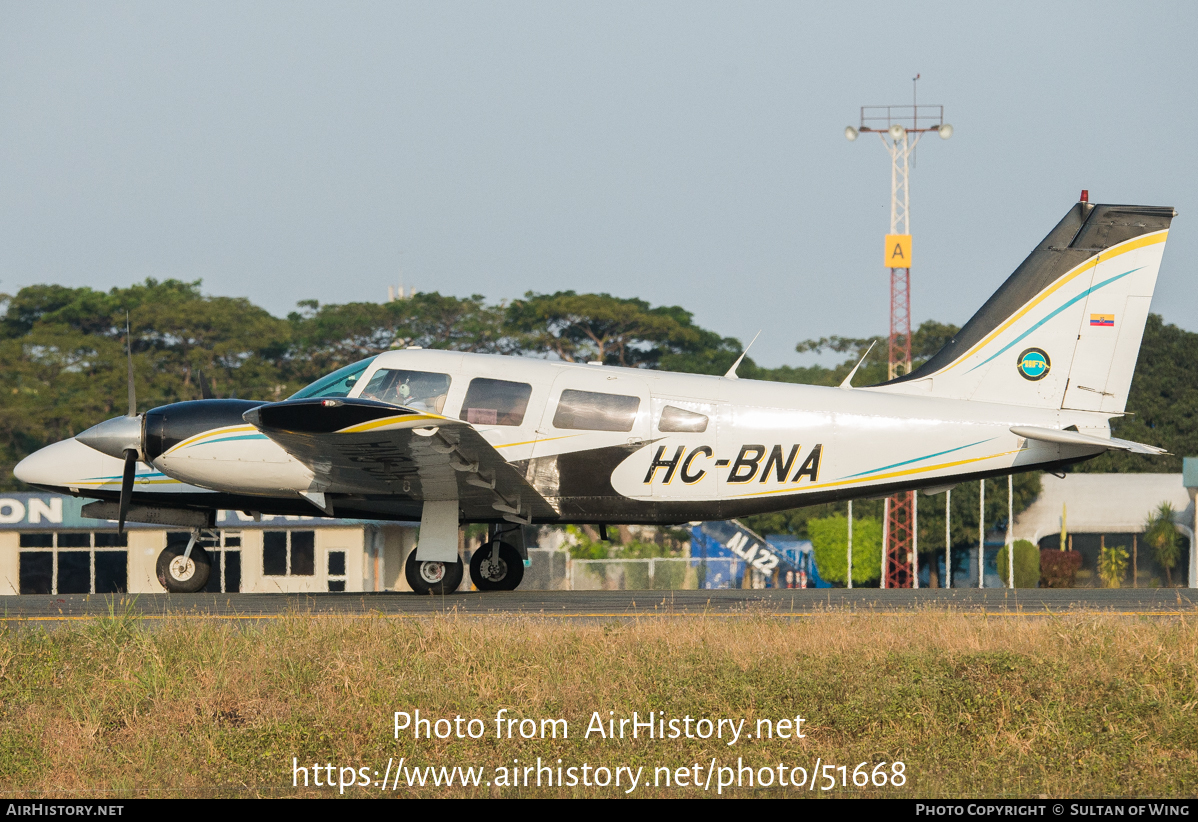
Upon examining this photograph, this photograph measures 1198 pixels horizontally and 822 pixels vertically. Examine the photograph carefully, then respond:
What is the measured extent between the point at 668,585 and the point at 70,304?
128ft

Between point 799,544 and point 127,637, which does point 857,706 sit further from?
point 799,544

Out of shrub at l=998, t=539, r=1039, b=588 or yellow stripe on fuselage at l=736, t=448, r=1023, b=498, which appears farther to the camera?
shrub at l=998, t=539, r=1039, b=588

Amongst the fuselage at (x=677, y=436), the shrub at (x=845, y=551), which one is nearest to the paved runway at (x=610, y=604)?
the fuselage at (x=677, y=436)

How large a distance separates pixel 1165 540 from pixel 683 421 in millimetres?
37273

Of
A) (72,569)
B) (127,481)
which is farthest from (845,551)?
(127,481)

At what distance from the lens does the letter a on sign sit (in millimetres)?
45000

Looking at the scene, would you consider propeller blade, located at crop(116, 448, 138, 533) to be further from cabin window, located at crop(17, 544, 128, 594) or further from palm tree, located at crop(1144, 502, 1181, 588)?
palm tree, located at crop(1144, 502, 1181, 588)

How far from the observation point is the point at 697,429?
13906mm

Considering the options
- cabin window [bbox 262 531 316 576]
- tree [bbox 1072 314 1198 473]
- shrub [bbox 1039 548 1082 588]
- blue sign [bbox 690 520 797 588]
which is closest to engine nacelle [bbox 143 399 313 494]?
cabin window [bbox 262 531 316 576]

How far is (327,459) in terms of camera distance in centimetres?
1350

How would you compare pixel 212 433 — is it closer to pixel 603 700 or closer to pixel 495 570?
pixel 495 570

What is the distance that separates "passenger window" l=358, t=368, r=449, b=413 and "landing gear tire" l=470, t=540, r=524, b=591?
256cm

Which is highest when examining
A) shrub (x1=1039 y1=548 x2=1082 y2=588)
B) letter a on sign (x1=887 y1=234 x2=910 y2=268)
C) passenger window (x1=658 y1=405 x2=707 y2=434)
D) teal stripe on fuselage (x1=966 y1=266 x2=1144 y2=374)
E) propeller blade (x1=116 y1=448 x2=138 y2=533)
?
letter a on sign (x1=887 y1=234 x2=910 y2=268)
